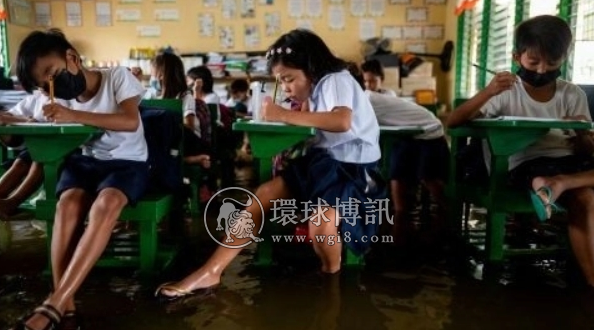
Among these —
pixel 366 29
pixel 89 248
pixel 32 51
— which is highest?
pixel 366 29

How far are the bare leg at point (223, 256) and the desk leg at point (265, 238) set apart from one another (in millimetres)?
86

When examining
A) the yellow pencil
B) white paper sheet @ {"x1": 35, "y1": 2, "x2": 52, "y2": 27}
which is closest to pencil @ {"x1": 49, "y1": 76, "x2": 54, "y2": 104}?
the yellow pencil

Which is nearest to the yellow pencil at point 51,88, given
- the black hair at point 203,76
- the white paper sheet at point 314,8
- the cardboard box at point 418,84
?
the black hair at point 203,76

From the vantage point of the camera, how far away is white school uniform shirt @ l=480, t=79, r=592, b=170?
233 cm

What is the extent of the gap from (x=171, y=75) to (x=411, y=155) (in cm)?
168

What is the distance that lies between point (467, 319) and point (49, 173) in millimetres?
1687

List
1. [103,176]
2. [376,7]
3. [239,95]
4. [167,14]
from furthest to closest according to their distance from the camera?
1. [167,14]
2. [376,7]
3. [239,95]
4. [103,176]

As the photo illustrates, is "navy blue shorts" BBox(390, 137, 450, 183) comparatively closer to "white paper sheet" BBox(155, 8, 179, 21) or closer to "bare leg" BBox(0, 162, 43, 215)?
"bare leg" BBox(0, 162, 43, 215)

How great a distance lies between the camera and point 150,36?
7094 millimetres

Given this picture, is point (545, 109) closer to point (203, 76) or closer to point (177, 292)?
point (177, 292)

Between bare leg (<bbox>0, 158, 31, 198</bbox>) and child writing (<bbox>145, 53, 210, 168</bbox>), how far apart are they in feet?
3.01

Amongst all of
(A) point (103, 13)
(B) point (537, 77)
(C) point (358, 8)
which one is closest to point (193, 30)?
(A) point (103, 13)

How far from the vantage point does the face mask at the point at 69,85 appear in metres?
1.95

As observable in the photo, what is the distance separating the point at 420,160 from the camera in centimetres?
347
